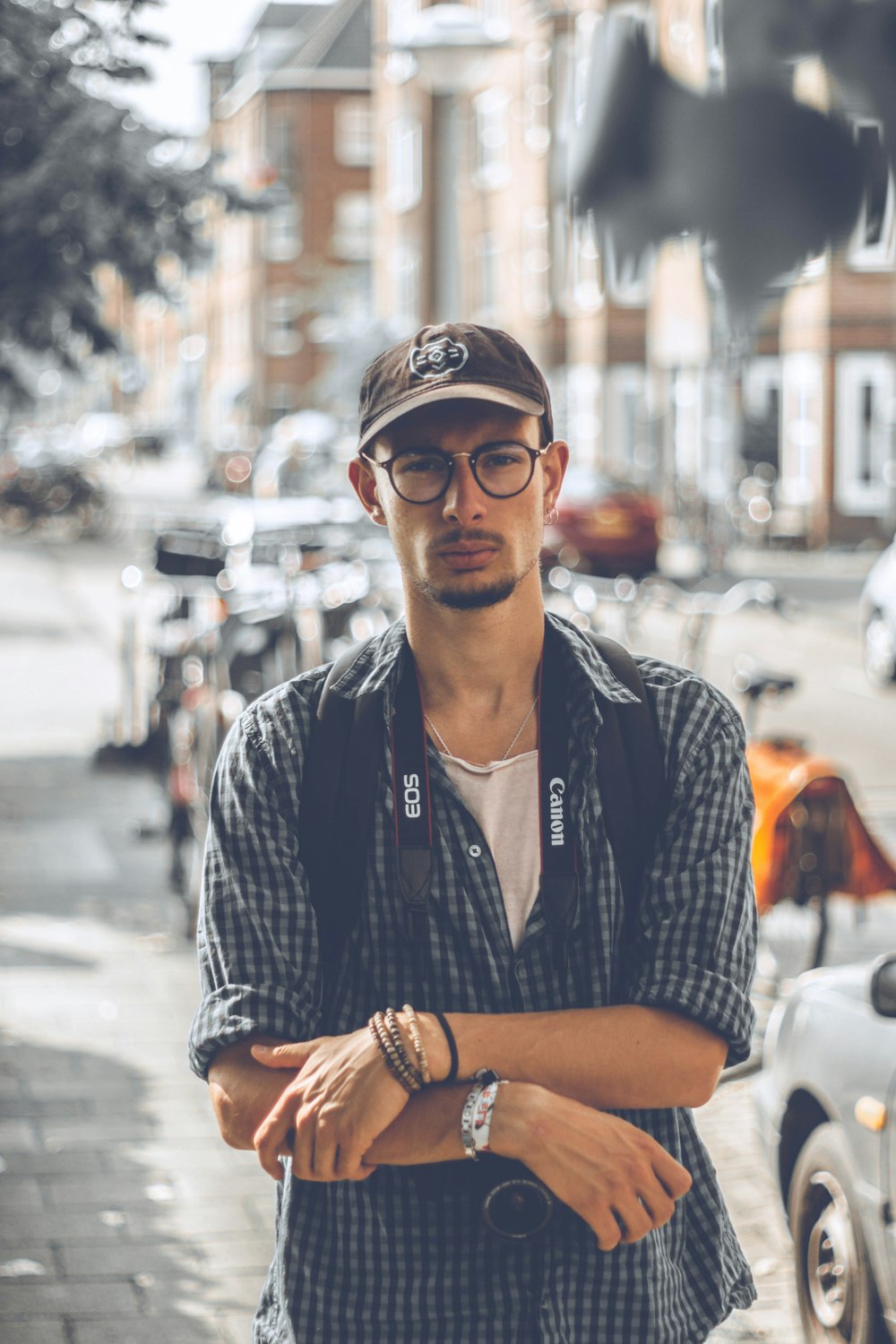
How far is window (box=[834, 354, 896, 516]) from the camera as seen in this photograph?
100 ft

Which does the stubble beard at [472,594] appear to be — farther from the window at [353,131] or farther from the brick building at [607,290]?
the window at [353,131]

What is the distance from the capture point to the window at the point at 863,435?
30.6 metres

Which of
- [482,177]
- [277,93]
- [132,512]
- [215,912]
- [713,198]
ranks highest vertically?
[277,93]

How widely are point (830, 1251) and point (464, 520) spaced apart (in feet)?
8.25

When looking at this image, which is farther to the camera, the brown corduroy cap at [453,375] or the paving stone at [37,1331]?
the paving stone at [37,1331]

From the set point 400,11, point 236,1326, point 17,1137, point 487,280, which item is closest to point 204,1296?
point 236,1326

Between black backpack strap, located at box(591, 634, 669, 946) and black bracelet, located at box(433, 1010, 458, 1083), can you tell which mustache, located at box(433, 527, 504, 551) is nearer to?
black backpack strap, located at box(591, 634, 669, 946)

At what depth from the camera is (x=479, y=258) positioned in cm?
4188

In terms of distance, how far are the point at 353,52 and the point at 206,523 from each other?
57379 millimetres

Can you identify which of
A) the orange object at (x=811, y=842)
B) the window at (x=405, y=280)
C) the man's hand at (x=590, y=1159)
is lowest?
the orange object at (x=811, y=842)

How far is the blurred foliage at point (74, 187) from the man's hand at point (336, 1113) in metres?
7.42

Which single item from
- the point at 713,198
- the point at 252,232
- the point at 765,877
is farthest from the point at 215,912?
the point at 252,232

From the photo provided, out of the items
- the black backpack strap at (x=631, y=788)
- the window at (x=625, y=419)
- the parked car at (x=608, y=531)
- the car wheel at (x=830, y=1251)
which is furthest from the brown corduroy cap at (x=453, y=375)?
the window at (x=625, y=419)

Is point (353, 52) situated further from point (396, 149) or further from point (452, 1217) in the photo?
point (452, 1217)
